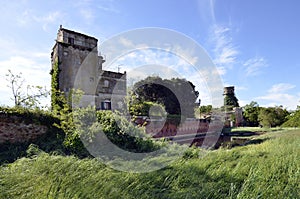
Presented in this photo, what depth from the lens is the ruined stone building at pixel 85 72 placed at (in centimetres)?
1364

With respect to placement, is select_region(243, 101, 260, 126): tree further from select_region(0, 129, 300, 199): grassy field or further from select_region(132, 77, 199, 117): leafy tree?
select_region(0, 129, 300, 199): grassy field

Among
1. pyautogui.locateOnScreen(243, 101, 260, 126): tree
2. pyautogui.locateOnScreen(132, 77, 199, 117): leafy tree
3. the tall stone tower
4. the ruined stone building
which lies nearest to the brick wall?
the ruined stone building

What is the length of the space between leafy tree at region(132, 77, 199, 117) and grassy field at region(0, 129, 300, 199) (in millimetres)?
14974

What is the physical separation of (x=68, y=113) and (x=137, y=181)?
4.27 metres

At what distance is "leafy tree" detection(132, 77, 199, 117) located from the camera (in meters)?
19.3

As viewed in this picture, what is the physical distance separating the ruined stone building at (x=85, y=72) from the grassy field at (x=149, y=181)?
9.82 metres

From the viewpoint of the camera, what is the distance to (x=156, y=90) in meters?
19.8

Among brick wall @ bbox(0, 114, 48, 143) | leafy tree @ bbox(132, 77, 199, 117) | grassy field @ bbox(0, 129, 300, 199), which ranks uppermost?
leafy tree @ bbox(132, 77, 199, 117)

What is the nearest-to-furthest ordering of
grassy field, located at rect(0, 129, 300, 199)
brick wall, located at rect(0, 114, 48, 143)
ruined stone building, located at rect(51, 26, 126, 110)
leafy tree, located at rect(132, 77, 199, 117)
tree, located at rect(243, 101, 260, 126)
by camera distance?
grassy field, located at rect(0, 129, 300, 199) < brick wall, located at rect(0, 114, 48, 143) < ruined stone building, located at rect(51, 26, 126, 110) < leafy tree, located at rect(132, 77, 199, 117) < tree, located at rect(243, 101, 260, 126)

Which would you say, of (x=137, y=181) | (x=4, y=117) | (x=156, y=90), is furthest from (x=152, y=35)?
(x=156, y=90)

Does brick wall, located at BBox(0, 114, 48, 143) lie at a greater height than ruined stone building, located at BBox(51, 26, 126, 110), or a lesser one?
lesser

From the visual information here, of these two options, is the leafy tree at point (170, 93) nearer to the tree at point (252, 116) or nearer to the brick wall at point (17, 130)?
the tree at point (252, 116)

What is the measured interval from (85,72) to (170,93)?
8.77m

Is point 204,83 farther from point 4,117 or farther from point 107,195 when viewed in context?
point 4,117
